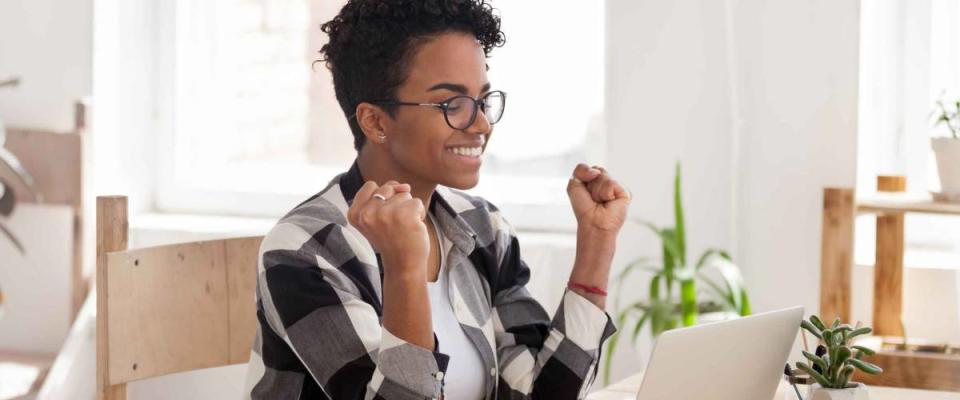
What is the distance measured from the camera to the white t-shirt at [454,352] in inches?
60.0

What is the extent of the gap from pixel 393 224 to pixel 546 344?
1.36ft

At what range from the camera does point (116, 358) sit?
1615mm

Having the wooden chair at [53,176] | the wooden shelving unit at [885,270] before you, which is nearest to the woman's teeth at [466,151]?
the wooden shelving unit at [885,270]

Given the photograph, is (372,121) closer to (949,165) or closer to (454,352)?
(454,352)

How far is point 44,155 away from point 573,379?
1.86 m

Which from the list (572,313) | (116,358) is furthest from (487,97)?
(116,358)

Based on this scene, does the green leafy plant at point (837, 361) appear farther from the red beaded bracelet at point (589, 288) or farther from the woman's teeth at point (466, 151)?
the woman's teeth at point (466, 151)

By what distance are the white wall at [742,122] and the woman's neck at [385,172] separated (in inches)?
45.0

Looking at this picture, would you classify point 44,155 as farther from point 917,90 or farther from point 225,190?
point 917,90

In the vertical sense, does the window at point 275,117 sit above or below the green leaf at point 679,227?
above

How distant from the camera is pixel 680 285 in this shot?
2496 mm

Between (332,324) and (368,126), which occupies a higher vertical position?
(368,126)

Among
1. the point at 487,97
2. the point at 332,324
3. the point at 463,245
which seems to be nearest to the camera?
the point at 332,324

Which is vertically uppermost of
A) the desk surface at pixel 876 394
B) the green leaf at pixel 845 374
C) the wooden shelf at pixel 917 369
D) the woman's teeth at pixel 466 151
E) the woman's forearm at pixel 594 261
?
the woman's teeth at pixel 466 151
